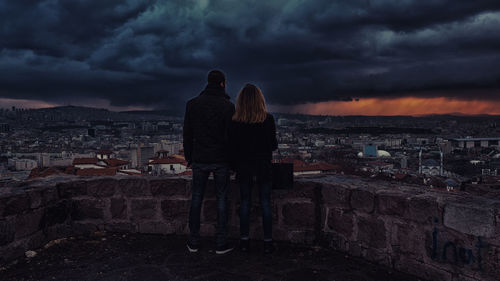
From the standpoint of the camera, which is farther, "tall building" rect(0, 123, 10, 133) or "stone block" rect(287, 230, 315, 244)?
"tall building" rect(0, 123, 10, 133)

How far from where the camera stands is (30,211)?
339 centimetres

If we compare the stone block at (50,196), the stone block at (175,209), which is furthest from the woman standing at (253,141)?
the stone block at (50,196)

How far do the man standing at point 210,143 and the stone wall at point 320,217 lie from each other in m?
0.40

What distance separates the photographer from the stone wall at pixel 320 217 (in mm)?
2424

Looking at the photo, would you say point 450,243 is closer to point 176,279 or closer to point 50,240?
point 176,279

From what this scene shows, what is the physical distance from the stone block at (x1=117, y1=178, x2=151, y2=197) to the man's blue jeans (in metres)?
0.75

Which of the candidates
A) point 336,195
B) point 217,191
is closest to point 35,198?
point 217,191

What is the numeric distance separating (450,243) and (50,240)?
3.58 meters

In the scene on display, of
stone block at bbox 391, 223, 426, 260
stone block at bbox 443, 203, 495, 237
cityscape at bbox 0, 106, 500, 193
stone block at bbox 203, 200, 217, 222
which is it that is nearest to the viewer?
stone block at bbox 443, 203, 495, 237

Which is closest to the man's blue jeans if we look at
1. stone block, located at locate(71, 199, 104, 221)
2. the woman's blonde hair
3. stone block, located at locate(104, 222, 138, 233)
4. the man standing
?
the man standing

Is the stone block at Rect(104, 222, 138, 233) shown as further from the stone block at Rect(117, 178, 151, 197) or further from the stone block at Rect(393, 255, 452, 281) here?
the stone block at Rect(393, 255, 452, 281)

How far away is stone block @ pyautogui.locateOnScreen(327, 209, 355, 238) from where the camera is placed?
10.4ft

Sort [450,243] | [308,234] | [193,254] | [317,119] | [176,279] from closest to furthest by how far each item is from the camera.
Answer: [450,243] → [176,279] → [193,254] → [308,234] → [317,119]

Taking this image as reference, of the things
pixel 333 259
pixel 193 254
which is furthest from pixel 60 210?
pixel 333 259
